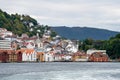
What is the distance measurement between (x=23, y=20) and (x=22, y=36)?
24.2 meters

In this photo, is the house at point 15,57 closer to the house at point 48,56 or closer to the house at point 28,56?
the house at point 28,56

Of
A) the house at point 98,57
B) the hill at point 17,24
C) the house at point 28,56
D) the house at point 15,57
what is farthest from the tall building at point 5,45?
the hill at point 17,24

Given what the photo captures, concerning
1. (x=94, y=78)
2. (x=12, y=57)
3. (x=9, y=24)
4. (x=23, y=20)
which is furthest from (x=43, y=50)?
(x=94, y=78)

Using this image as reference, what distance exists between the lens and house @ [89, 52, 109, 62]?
461 feet

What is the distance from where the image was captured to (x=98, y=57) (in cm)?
14350

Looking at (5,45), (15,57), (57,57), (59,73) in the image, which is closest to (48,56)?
(57,57)

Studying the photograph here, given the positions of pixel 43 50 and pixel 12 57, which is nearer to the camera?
pixel 12 57

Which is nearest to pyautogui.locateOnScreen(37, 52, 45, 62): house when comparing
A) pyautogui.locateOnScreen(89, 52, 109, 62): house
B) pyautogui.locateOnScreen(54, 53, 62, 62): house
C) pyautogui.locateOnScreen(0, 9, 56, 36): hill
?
pyautogui.locateOnScreen(54, 53, 62, 62): house

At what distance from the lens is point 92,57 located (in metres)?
144

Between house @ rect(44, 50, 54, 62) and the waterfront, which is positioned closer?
the waterfront

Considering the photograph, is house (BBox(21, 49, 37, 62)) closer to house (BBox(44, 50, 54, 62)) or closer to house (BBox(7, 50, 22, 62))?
house (BBox(7, 50, 22, 62))

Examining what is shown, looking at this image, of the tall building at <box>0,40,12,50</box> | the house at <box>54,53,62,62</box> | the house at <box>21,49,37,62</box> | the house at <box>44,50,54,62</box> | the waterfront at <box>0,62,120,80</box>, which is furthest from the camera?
the tall building at <box>0,40,12,50</box>

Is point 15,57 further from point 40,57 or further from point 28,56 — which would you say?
point 40,57

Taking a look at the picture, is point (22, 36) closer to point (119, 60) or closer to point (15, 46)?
point (15, 46)
